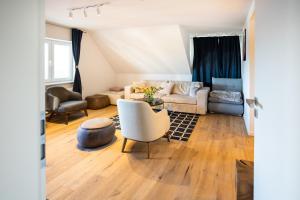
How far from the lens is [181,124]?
14.4 feet

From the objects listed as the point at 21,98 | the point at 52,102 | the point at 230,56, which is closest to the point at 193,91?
the point at 230,56

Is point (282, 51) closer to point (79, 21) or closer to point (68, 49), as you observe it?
point (79, 21)

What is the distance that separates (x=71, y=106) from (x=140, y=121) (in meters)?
2.33

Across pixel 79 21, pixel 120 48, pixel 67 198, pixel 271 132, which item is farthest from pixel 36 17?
pixel 120 48

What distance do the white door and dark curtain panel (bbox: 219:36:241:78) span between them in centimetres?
454

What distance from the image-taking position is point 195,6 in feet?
10.7

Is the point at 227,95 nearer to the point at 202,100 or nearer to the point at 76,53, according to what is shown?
the point at 202,100

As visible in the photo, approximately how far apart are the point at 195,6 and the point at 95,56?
3953 millimetres

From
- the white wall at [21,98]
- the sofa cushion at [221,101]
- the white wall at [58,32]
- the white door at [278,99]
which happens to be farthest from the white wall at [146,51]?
the white wall at [21,98]

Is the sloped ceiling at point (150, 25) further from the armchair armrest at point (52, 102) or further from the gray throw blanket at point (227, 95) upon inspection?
the armchair armrest at point (52, 102)

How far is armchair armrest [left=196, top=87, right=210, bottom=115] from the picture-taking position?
16.7 feet

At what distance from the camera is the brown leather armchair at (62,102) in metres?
4.30

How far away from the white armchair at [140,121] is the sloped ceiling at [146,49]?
2.80 m

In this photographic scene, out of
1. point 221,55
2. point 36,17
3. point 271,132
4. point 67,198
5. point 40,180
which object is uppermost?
point 221,55
